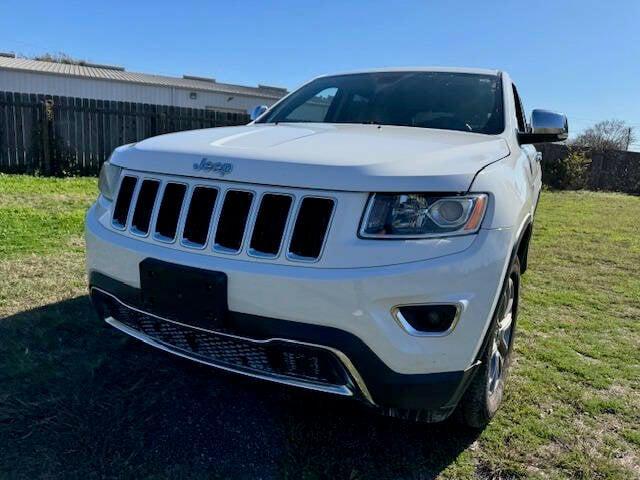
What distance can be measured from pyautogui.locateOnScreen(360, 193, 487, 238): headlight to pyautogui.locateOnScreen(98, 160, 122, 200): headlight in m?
1.36

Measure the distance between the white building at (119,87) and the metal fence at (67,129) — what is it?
42.8ft

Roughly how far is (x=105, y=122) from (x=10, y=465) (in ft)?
35.4

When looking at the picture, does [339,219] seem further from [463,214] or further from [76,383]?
[76,383]

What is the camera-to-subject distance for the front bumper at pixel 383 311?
1.90m

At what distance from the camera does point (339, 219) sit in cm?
197

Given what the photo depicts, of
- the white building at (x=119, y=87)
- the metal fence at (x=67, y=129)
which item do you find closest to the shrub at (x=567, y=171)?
the metal fence at (x=67, y=129)

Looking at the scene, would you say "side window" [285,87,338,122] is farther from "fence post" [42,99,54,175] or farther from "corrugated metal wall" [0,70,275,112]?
"corrugated metal wall" [0,70,275,112]

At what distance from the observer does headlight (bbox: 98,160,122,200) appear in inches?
105

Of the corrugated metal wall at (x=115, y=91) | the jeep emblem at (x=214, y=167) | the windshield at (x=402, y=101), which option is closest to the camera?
the jeep emblem at (x=214, y=167)

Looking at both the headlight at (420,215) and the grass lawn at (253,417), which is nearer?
the headlight at (420,215)

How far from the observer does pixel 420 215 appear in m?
2.00

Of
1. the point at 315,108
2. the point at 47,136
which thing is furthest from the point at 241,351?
the point at 47,136

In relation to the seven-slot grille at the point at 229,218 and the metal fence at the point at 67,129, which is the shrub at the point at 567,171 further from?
the seven-slot grille at the point at 229,218

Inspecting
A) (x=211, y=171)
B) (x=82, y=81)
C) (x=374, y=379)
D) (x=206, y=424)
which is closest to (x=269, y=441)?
(x=206, y=424)
